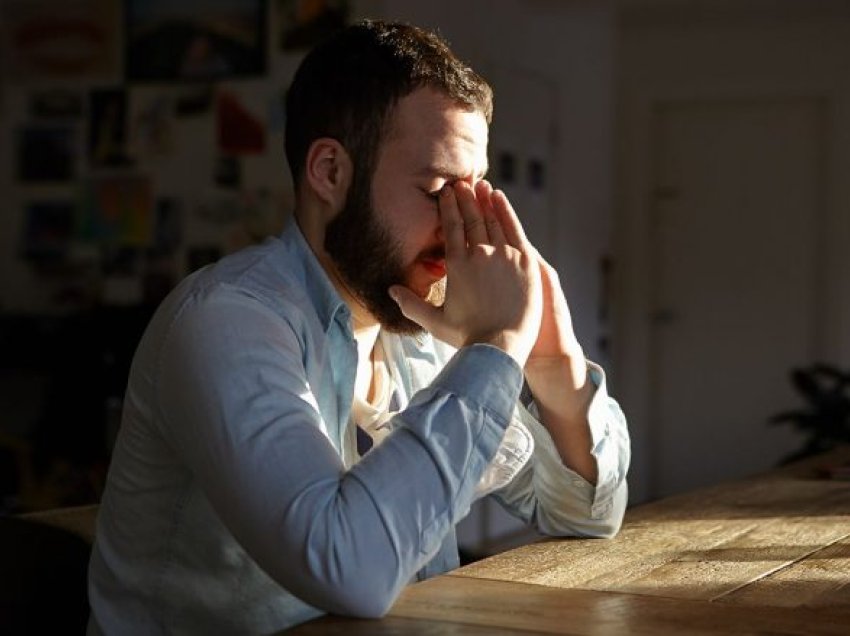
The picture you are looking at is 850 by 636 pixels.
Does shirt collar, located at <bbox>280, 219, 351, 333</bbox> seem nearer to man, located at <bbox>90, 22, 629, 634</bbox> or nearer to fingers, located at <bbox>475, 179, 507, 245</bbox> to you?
man, located at <bbox>90, 22, 629, 634</bbox>

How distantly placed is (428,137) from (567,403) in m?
0.36

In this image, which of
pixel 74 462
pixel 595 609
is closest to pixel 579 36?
pixel 74 462

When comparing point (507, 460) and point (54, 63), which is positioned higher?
point (54, 63)

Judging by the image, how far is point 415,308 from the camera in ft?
5.09

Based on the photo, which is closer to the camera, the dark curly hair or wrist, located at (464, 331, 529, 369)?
wrist, located at (464, 331, 529, 369)

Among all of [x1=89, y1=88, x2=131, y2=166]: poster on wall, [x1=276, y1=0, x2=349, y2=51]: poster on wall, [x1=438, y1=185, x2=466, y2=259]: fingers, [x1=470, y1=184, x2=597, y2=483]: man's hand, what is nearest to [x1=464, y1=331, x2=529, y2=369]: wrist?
[x1=438, y1=185, x2=466, y2=259]: fingers

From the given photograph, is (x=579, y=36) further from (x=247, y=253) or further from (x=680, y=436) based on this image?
(x=247, y=253)

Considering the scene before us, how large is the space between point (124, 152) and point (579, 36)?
2.50 metres

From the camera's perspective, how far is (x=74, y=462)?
493 cm

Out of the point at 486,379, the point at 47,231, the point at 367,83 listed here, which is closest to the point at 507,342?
the point at 486,379

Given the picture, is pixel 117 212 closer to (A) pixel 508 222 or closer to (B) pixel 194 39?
(B) pixel 194 39

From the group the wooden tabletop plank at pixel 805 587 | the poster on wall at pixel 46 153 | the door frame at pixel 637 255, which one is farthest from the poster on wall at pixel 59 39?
the wooden tabletop plank at pixel 805 587

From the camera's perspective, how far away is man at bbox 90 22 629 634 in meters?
1.17

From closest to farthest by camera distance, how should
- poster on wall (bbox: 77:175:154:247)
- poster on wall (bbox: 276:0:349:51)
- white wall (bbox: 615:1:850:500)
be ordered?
poster on wall (bbox: 276:0:349:51) → poster on wall (bbox: 77:175:154:247) → white wall (bbox: 615:1:850:500)
